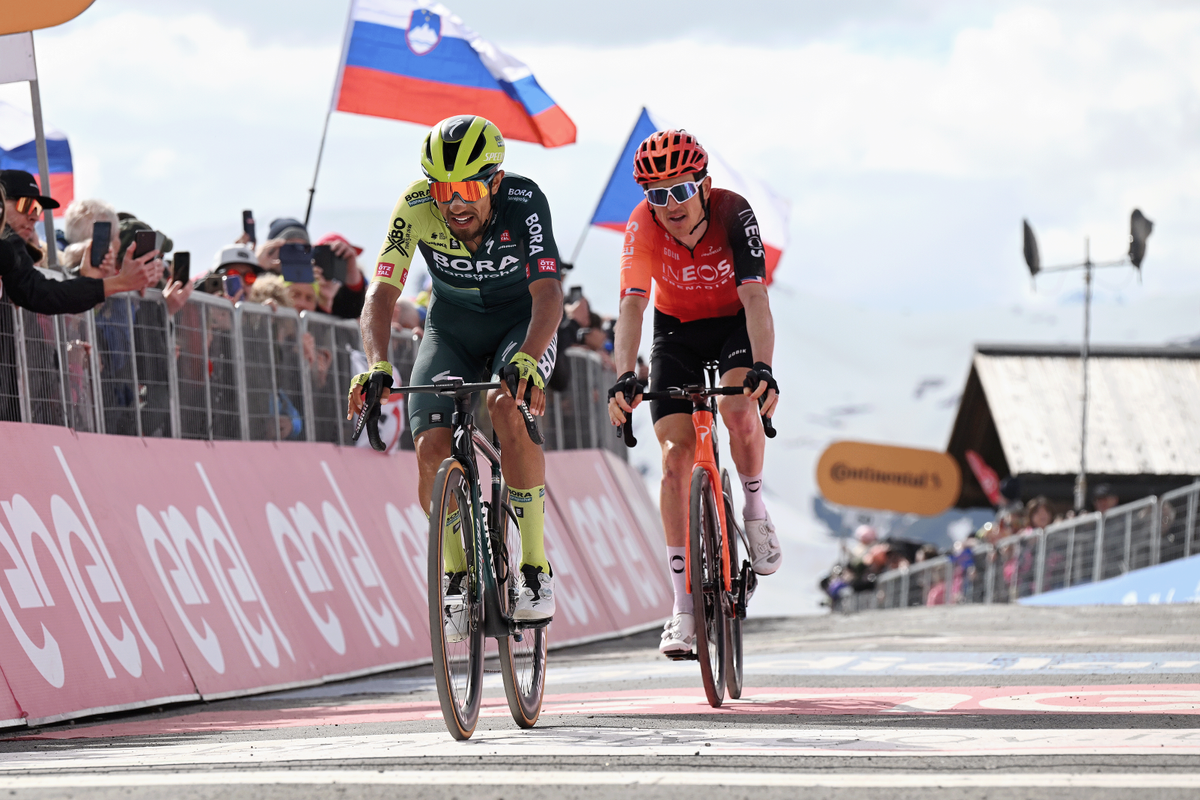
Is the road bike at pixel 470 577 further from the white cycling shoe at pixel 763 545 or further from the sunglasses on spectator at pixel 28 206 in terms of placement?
the sunglasses on spectator at pixel 28 206

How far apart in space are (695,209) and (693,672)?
3336 millimetres

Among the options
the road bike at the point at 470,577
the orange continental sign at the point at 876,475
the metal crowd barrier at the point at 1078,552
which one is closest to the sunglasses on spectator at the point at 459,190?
the road bike at the point at 470,577

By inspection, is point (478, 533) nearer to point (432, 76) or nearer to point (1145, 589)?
point (432, 76)

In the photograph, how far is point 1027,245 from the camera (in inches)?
1189

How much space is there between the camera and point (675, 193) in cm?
692

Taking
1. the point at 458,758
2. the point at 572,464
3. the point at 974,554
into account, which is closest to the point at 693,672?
the point at 458,758

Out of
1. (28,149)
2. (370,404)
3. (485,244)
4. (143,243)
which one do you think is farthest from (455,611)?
(28,149)

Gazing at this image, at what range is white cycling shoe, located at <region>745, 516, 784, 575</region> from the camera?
7.41 m

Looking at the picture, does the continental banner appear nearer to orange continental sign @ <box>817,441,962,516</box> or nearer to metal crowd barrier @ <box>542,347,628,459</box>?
metal crowd barrier @ <box>542,347,628,459</box>

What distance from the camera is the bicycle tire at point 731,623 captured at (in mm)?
6949

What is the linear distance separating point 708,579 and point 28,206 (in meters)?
4.05

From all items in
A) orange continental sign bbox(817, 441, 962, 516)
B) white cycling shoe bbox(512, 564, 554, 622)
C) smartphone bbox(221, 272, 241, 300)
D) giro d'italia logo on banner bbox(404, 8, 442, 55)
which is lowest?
orange continental sign bbox(817, 441, 962, 516)

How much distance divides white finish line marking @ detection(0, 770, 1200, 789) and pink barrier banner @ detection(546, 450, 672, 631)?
1016 centimetres

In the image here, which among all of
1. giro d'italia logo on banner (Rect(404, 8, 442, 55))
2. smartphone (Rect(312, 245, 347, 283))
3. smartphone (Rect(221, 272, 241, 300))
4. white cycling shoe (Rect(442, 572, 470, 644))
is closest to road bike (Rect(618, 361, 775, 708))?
white cycling shoe (Rect(442, 572, 470, 644))
